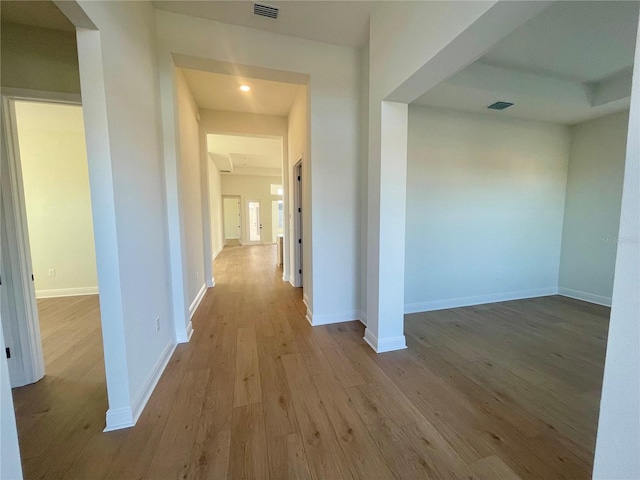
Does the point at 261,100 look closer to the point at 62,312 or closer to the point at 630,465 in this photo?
the point at 62,312

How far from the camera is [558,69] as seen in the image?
2656mm

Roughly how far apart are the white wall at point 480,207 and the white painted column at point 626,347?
8.38ft

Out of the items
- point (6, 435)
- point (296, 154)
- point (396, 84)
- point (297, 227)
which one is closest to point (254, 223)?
point (297, 227)

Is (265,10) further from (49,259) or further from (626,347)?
(49,259)

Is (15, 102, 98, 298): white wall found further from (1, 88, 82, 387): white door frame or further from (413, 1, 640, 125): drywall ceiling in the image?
(413, 1, 640, 125): drywall ceiling

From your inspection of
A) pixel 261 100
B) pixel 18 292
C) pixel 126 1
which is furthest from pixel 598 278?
pixel 18 292

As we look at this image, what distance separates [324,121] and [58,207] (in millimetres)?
4340

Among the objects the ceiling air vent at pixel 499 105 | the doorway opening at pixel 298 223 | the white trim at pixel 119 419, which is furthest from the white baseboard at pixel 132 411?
the ceiling air vent at pixel 499 105

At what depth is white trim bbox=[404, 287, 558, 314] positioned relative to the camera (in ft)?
10.8

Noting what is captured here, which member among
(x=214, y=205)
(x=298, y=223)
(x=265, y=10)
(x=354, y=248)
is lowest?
(x=354, y=248)

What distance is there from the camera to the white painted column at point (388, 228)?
2.15m

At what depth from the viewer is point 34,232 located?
12.5 ft

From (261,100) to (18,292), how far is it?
3460mm

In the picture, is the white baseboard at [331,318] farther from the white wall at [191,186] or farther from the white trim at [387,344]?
the white wall at [191,186]
